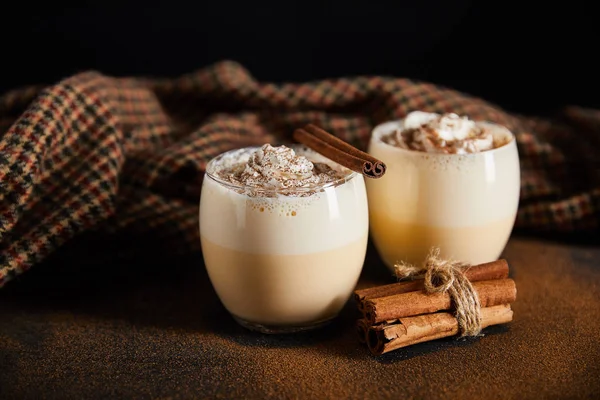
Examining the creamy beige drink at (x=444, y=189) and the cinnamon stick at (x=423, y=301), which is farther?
the creamy beige drink at (x=444, y=189)

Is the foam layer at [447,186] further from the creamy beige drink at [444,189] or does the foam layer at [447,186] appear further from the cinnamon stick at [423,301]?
the cinnamon stick at [423,301]

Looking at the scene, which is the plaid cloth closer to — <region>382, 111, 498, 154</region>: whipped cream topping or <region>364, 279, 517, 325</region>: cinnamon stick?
<region>382, 111, 498, 154</region>: whipped cream topping

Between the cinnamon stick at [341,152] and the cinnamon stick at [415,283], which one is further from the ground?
the cinnamon stick at [341,152]

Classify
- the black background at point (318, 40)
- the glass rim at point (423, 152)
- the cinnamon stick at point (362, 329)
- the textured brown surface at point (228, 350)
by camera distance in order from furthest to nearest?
→ the black background at point (318, 40), the glass rim at point (423, 152), the cinnamon stick at point (362, 329), the textured brown surface at point (228, 350)

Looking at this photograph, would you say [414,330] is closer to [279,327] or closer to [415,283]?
[415,283]

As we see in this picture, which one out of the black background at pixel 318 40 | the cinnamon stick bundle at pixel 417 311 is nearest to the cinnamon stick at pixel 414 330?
the cinnamon stick bundle at pixel 417 311

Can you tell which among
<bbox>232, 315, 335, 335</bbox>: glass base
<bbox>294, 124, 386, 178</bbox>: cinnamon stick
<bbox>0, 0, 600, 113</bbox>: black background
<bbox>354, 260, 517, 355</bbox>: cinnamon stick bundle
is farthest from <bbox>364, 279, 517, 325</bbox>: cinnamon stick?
<bbox>0, 0, 600, 113</bbox>: black background

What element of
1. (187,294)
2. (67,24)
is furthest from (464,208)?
(67,24)
